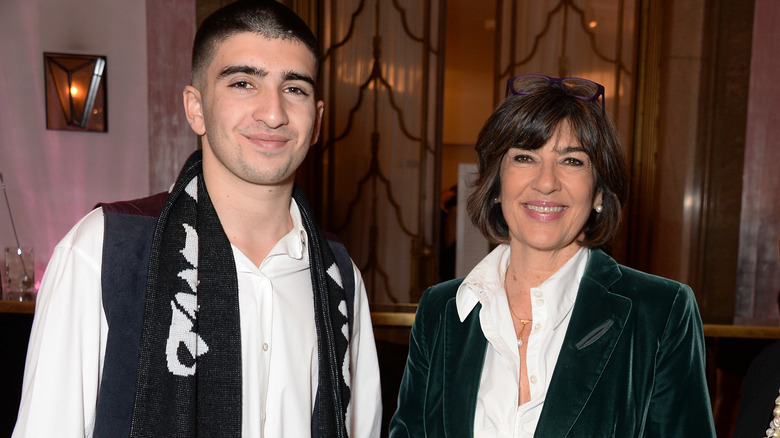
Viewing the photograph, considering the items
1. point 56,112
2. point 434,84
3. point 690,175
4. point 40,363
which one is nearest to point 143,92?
point 56,112

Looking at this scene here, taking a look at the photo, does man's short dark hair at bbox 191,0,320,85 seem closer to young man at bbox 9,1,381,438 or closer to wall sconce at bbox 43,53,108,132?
young man at bbox 9,1,381,438

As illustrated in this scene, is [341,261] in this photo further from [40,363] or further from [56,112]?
[56,112]

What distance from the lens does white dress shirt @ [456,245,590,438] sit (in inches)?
57.7

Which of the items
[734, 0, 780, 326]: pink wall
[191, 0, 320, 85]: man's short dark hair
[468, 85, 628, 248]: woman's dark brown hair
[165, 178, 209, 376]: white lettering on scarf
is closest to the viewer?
[165, 178, 209, 376]: white lettering on scarf

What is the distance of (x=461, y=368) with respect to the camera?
1.58m

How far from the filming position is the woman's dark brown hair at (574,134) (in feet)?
5.12

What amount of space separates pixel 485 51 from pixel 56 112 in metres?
5.69

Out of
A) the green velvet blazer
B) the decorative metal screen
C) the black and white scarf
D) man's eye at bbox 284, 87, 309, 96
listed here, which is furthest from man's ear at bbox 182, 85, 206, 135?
the decorative metal screen

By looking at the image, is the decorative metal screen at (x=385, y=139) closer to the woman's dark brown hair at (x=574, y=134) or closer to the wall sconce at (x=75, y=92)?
the wall sconce at (x=75, y=92)

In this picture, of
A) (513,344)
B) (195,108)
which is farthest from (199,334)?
(513,344)

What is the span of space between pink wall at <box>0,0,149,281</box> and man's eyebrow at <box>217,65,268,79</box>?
3.10 meters

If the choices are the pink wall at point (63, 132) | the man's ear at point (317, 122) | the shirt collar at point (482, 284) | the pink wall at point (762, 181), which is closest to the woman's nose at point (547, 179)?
the shirt collar at point (482, 284)

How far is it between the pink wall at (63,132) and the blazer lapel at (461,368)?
328 cm

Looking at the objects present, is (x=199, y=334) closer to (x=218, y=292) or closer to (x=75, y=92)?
(x=218, y=292)
